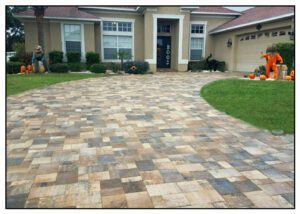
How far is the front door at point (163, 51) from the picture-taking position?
17938mm

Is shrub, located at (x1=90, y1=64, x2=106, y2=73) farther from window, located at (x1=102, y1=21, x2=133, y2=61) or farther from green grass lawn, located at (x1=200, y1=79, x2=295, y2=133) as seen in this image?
green grass lawn, located at (x1=200, y1=79, x2=295, y2=133)

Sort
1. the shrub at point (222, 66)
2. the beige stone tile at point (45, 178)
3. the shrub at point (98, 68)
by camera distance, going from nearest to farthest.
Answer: the beige stone tile at point (45, 178) < the shrub at point (98, 68) < the shrub at point (222, 66)

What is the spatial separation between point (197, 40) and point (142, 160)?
53.7ft

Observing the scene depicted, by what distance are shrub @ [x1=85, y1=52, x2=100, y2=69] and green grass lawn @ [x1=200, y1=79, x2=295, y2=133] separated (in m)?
9.24

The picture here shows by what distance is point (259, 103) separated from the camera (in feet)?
20.6

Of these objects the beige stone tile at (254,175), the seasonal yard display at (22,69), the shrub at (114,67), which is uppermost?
the shrub at (114,67)

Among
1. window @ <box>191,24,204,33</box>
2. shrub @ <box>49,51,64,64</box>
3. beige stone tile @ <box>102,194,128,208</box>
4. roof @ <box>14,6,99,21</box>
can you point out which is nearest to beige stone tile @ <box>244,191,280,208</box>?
beige stone tile @ <box>102,194,128,208</box>

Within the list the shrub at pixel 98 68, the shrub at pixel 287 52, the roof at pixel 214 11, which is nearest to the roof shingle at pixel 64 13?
the shrub at pixel 98 68

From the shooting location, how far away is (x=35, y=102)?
6.41 meters

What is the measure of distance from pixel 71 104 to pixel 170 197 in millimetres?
4621

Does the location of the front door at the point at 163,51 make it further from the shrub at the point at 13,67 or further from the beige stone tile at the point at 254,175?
the beige stone tile at the point at 254,175

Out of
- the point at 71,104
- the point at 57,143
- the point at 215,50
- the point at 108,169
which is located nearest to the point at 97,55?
the point at 215,50

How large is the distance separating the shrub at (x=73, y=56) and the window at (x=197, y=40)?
8021mm

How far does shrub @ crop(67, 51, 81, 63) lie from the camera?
1509 centimetres
